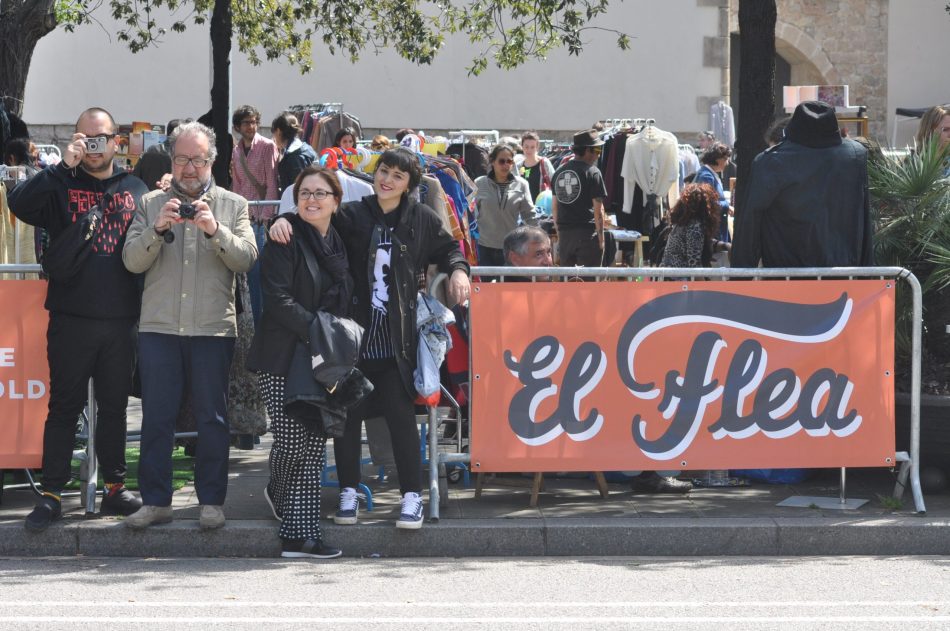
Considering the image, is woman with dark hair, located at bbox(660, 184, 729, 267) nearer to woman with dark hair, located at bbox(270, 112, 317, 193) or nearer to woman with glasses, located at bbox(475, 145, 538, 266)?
woman with dark hair, located at bbox(270, 112, 317, 193)

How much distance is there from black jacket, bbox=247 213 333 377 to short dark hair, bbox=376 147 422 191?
57 centimetres

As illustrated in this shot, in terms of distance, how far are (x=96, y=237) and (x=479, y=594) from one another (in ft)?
8.49

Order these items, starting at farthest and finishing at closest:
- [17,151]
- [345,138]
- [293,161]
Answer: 1. [345,138]
2. [293,161]
3. [17,151]

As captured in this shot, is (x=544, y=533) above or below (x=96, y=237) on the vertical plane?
below

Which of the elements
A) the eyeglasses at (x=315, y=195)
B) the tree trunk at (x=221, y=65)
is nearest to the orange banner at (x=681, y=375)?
the eyeglasses at (x=315, y=195)

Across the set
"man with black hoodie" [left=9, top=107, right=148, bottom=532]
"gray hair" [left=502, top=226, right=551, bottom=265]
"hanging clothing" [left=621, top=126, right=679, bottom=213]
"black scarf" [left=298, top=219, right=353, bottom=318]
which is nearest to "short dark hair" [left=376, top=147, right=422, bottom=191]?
"black scarf" [left=298, top=219, right=353, bottom=318]

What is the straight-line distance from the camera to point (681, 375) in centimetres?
707

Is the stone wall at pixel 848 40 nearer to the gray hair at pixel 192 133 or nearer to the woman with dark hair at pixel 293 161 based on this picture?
the woman with dark hair at pixel 293 161

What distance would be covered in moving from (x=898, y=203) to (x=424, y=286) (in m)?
3.00

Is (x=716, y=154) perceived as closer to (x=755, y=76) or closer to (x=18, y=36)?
(x=755, y=76)

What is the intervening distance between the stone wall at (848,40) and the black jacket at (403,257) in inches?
1020

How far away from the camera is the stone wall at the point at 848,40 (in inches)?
1234

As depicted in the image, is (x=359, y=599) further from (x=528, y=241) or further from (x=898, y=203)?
(x=898, y=203)

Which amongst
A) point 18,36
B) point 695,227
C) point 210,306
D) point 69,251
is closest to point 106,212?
point 69,251
